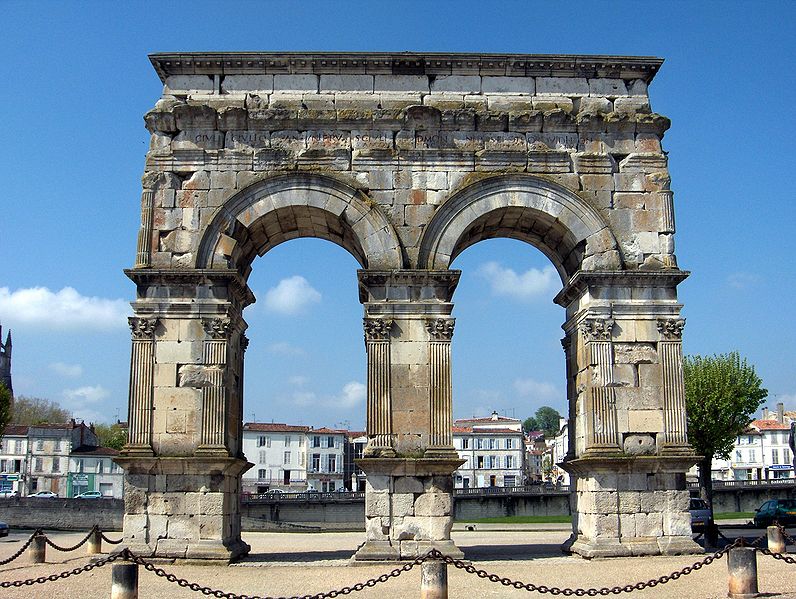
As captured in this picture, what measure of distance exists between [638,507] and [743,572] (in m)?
5.08

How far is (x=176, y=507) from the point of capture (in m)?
17.1

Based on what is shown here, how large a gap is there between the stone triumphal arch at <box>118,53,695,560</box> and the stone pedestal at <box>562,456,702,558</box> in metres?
0.04

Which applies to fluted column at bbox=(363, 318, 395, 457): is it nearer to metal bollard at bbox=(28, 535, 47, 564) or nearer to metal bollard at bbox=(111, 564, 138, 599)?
metal bollard at bbox=(111, 564, 138, 599)

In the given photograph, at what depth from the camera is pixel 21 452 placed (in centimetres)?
7181

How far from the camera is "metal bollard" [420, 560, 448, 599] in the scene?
457 inches

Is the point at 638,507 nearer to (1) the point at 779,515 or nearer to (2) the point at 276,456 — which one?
(1) the point at 779,515

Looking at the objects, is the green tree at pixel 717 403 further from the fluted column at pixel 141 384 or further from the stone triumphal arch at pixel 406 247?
the fluted column at pixel 141 384

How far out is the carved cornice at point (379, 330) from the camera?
17.6 m

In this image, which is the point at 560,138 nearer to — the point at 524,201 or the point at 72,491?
the point at 524,201

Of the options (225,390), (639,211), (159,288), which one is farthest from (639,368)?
(159,288)

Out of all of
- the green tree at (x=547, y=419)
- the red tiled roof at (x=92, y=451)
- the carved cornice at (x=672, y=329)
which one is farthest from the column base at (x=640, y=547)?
the green tree at (x=547, y=419)

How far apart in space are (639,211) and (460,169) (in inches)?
153

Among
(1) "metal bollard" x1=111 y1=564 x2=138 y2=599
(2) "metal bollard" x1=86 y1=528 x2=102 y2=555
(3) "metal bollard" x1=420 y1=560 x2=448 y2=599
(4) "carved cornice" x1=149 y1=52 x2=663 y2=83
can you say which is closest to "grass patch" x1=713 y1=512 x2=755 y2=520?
(4) "carved cornice" x1=149 y1=52 x2=663 y2=83

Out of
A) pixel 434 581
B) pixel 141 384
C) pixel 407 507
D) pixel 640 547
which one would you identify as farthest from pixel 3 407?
pixel 434 581
